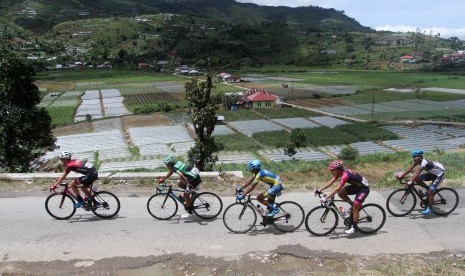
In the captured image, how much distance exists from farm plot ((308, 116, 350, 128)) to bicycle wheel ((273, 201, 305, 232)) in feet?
182

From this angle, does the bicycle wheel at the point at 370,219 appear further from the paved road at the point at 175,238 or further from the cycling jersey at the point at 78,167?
the cycling jersey at the point at 78,167

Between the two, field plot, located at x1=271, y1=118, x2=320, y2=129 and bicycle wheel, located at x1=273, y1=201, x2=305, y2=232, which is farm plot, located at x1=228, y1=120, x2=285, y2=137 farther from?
bicycle wheel, located at x1=273, y1=201, x2=305, y2=232

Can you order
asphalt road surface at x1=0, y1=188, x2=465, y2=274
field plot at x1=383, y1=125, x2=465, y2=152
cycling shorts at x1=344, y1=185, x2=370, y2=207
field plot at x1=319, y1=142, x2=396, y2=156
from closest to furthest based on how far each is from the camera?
asphalt road surface at x1=0, y1=188, x2=465, y2=274, cycling shorts at x1=344, y1=185, x2=370, y2=207, field plot at x1=319, y1=142, x2=396, y2=156, field plot at x1=383, y1=125, x2=465, y2=152

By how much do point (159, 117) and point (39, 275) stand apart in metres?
67.7

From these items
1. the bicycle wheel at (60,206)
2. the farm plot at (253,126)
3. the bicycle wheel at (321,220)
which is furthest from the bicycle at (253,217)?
the farm plot at (253,126)

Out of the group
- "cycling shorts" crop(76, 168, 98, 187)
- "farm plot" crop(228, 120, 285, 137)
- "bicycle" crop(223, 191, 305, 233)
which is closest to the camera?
"bicycle" crop(223, 191, 305, 233)

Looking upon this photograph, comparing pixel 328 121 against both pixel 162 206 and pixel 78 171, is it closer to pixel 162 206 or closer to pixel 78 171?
pixel 162 206

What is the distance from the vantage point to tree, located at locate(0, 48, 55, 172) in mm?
24359

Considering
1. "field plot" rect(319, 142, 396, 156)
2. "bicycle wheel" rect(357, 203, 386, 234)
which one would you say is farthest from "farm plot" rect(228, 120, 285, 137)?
"bicycle wheel" rect(357, 203, 386, 234)

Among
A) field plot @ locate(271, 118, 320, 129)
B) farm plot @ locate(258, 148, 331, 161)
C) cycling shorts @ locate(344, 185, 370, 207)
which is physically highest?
cycling shorts @ locate(344, 185, 370, 207)

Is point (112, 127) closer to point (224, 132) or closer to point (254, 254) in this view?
point (224, 132)

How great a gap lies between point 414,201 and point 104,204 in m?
8.97

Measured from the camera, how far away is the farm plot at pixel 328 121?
65.6m

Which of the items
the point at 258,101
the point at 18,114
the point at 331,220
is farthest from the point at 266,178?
the point at 258,101
